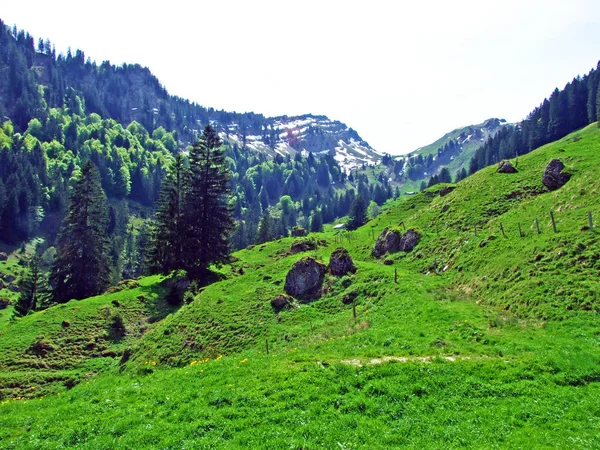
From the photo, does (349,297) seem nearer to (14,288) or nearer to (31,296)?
(31,296)

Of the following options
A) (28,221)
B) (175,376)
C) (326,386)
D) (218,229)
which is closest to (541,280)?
(326,386)

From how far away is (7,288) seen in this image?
354 feet

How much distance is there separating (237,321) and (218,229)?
26.6 meters

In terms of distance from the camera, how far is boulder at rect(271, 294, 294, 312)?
3741 centimetres

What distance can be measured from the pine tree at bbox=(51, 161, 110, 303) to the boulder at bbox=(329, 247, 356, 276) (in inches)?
1632

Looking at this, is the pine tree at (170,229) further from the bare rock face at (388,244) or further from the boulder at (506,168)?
the boulder at (506,168)

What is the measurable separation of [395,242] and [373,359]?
114 ft

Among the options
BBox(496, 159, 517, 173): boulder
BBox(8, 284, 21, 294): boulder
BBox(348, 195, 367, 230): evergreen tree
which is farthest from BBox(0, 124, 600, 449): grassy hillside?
BBox(348, 195, 367, 230): evergreen tree

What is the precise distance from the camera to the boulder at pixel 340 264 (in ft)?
138

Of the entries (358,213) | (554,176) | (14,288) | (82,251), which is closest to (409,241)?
(554,176)

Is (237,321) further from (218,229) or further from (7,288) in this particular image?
(7,288)

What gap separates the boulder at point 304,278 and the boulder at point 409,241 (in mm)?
14112

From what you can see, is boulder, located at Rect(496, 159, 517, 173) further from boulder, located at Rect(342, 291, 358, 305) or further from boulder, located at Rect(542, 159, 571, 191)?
boulder, located at Rect(342, 291, 358, 305)

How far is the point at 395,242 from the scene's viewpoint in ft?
173
